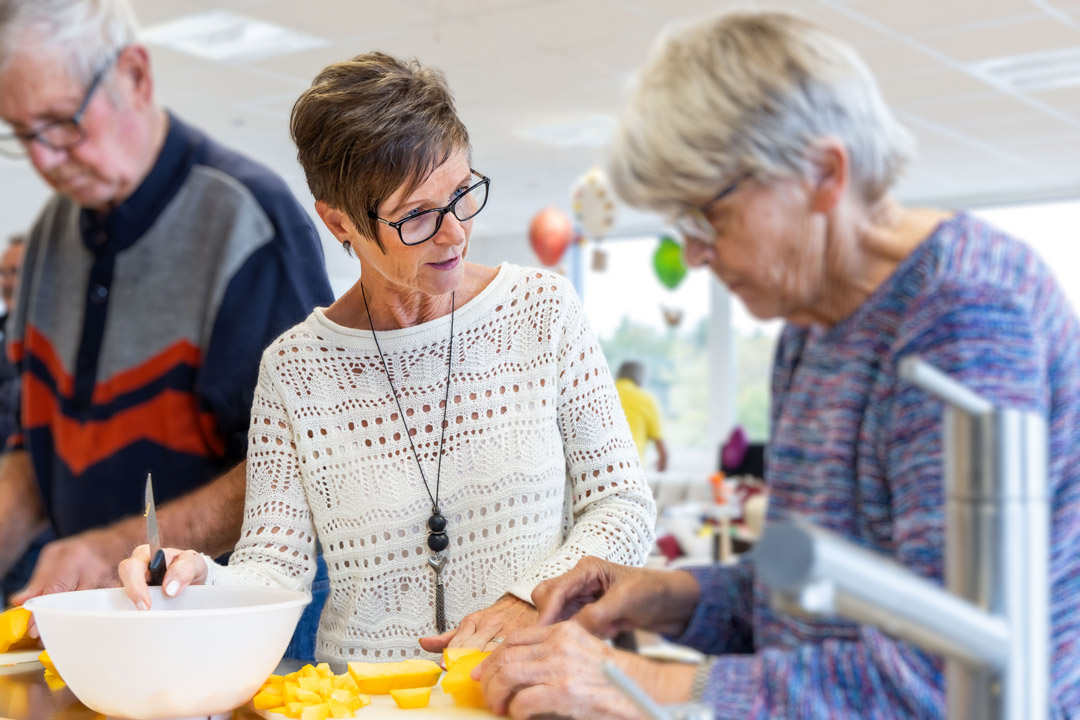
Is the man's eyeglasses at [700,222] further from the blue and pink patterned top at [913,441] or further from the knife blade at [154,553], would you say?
the knife blade at [154,553]

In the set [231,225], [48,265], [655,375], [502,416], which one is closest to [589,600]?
[502,416]

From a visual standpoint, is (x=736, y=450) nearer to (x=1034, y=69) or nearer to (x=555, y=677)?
(x=1034, y=69)

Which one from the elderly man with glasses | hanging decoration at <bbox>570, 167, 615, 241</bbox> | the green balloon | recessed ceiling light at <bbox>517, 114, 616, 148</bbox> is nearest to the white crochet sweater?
the elderly man with glasses

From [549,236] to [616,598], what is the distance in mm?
5547

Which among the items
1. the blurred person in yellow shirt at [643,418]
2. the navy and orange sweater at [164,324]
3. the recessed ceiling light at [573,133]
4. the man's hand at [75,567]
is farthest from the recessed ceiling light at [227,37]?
the man's hand at [75,567]

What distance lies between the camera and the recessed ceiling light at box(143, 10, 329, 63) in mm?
5059

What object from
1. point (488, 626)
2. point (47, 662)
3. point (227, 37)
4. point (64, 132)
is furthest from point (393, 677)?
point (227, 37)

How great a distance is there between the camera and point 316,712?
36.5 inches

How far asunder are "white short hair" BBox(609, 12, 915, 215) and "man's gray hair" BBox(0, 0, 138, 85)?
0.96 metres

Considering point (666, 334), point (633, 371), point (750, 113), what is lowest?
point (666, 334)

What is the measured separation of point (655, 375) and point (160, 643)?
9769mm

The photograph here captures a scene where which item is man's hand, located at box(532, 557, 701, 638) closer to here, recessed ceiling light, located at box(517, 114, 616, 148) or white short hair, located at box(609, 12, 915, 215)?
white short hair, located at box(609, 12, 915, 215)

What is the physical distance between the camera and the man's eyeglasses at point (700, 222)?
793 mm

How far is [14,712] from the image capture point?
980 millimetres
